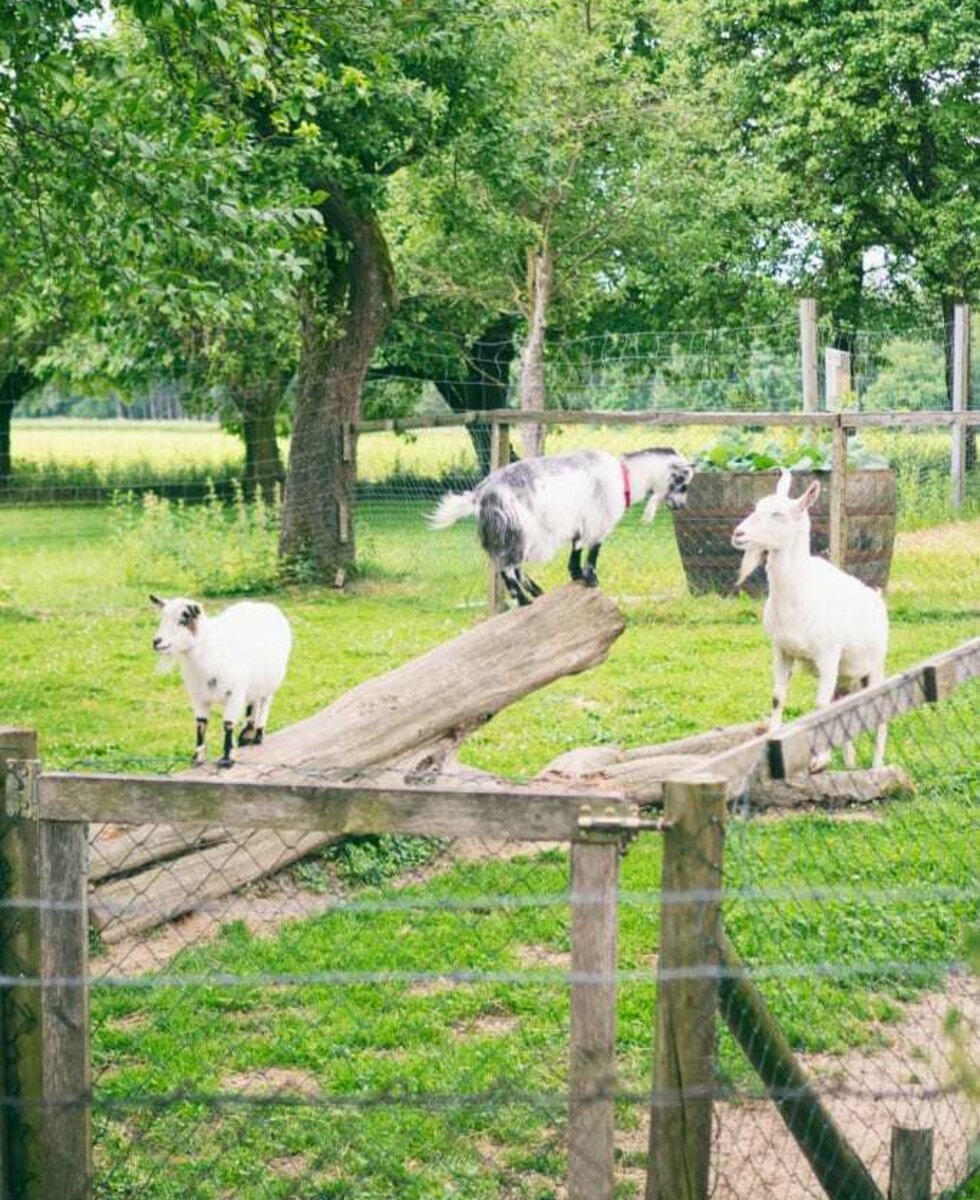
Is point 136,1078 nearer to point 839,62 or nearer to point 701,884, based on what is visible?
point 701,884

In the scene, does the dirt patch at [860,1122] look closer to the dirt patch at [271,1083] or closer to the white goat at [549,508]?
the dirt patch at [271,1083]

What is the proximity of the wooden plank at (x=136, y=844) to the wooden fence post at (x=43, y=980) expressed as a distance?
2753 mm

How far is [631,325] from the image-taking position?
A: 32.8 meters

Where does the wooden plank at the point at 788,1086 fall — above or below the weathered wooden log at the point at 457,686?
below

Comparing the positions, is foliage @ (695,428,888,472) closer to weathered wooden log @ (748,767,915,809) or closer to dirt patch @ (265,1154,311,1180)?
weathered wooden log @ (748,767,915,809)

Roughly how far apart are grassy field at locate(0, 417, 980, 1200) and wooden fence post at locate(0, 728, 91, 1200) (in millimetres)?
180

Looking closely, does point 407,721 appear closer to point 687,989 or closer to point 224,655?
point 224,655

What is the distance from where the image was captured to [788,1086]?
Answer: 4.02 m

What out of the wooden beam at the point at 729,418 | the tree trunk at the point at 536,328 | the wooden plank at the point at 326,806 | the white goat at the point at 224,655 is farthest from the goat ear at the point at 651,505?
the tree trunk at the point at 536,328

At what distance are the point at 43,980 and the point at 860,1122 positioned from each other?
99.5 inches

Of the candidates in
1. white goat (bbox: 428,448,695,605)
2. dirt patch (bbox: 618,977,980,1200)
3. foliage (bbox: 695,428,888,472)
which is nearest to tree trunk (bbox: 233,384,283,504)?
foliage (bbox: 695,428,888,472)

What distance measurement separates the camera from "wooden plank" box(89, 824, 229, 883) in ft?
22.2

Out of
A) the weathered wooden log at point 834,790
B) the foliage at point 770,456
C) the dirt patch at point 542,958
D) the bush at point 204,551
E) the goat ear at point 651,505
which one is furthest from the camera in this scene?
the bush at point 204,551

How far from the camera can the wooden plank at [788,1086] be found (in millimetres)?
3859
